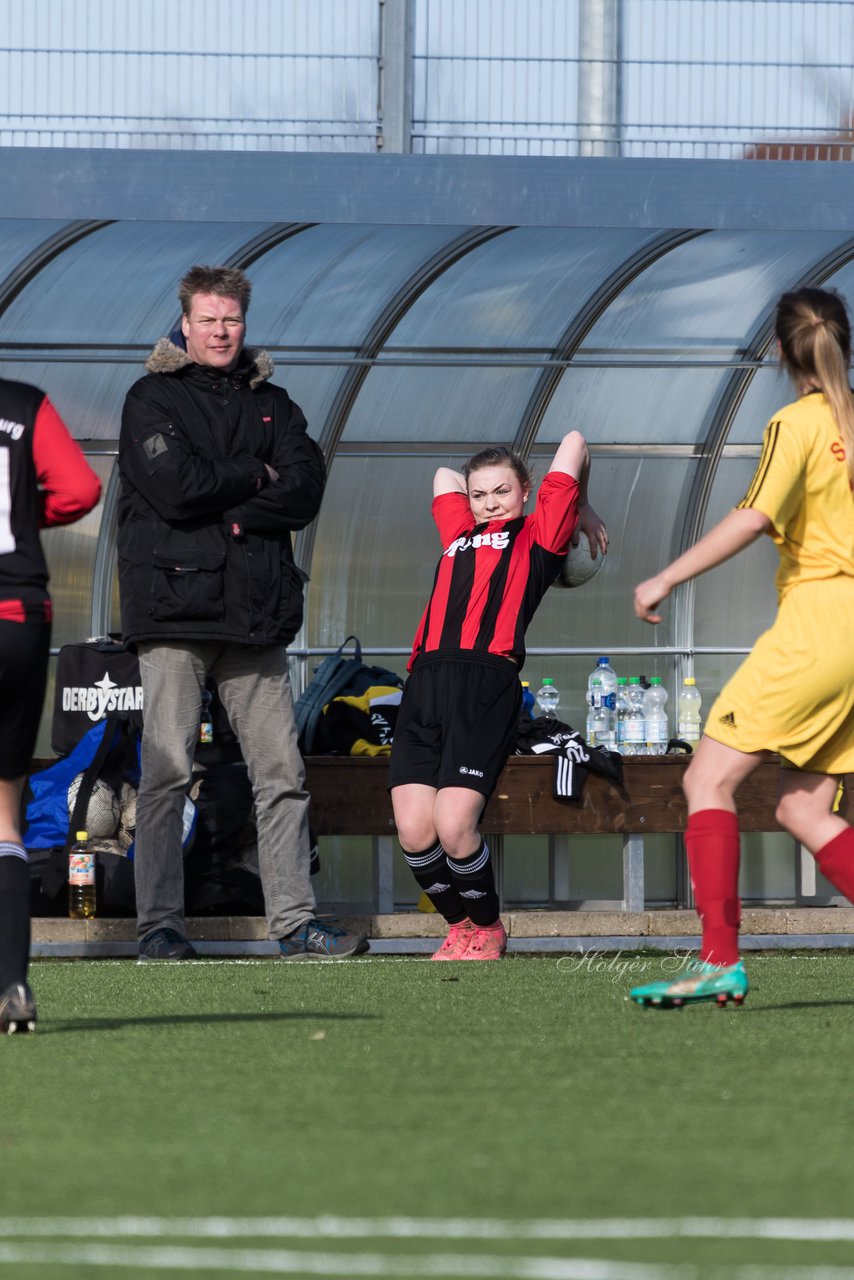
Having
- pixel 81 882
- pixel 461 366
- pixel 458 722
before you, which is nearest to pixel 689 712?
pixel 461 366

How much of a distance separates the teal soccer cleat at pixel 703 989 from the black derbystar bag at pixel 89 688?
14.8 feet

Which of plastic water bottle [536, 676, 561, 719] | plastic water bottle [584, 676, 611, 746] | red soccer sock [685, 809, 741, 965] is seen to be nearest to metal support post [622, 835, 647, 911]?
plastic water bottle [584, 676, 611, 746]

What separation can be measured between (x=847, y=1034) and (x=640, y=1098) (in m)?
1.26

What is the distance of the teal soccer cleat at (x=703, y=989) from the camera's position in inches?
213

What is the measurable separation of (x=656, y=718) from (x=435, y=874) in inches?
139

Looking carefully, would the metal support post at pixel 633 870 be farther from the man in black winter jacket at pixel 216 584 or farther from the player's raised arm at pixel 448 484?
the player's raised arm at pixel 448 484

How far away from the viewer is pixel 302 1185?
10.8ft

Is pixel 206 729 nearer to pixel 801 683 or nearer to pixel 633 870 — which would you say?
pixel 633 870

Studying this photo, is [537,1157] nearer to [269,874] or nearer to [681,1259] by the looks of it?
[681,1259]

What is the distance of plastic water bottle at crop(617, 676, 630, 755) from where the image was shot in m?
10.5

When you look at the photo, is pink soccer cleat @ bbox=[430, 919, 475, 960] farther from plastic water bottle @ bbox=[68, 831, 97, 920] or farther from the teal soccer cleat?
the teal soccer cleat

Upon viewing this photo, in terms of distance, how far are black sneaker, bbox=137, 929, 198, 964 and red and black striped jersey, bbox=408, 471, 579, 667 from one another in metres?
1.36

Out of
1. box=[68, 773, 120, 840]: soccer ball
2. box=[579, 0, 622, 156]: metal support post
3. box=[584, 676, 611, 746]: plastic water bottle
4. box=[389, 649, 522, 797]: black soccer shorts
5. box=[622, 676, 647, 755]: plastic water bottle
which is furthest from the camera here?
box=[579, 0, 622, 156]: metal support post

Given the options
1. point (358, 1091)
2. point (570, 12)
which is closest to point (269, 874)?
point (358, 1091)
